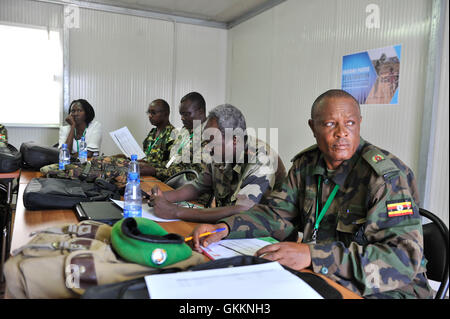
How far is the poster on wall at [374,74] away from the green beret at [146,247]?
9.73 ft

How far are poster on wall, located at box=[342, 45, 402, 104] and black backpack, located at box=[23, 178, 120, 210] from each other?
2.61 metres

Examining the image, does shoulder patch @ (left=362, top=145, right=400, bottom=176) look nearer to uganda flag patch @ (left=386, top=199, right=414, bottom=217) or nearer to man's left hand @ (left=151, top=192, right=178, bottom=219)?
uganda flag patch @ (left=386, top=199, right=414, bottom=217)

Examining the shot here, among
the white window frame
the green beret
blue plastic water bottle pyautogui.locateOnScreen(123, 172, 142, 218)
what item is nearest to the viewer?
the green beret

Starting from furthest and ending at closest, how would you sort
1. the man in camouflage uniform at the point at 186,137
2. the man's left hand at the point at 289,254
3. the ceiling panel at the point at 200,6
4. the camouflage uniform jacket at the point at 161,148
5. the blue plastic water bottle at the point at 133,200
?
the ceiling panel at the point at 200,6 → the camouflage uniform jacket at the point at 161,148 → the man in camouflage uniform at the point at 186,137 → the blue plastic water bottle at the point at 133,200 → the man's left hand at the point at 289,254

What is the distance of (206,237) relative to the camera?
131cm

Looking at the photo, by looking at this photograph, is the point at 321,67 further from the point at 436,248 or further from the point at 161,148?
the point at 436,248

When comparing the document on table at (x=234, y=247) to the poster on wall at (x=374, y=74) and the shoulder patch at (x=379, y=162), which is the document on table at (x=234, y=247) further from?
the poster on wall at (x=374, y=74)

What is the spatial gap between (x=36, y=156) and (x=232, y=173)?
1956mm

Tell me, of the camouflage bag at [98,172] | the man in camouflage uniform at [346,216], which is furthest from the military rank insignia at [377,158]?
the camouflage bag at [98,172]

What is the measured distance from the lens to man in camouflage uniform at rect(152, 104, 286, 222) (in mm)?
1705

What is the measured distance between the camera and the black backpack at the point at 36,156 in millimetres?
3055

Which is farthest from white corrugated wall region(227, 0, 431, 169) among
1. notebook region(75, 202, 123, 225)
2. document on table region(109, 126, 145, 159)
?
notebook region(75, 202, 123, 225)
